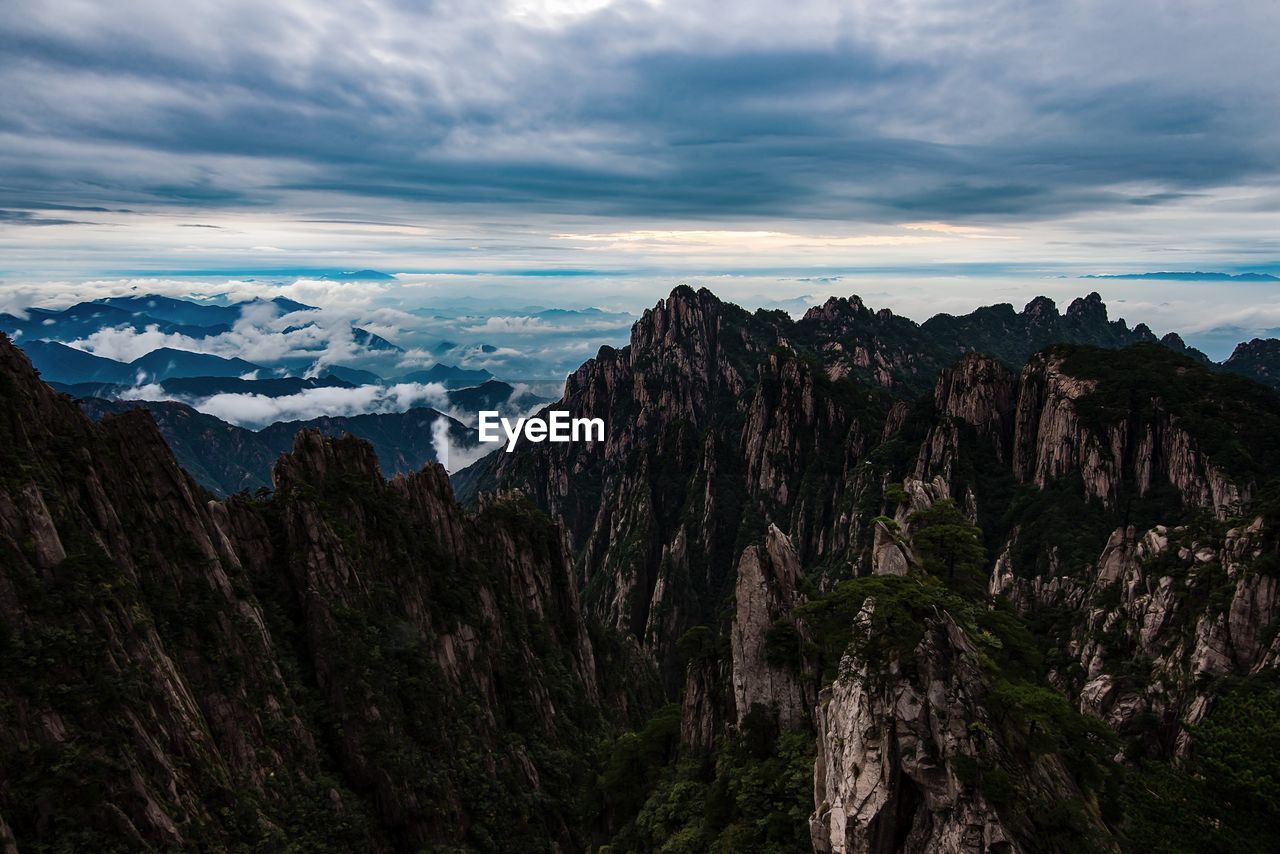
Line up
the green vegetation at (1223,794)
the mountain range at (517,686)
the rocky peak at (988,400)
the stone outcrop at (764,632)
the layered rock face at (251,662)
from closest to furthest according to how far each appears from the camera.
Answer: the green vegetation at (1223,794)
the mountain range at (517,686)
the layered rock face at (251,662)
the stone outcrop at (764,632)
the rocky peak at (988,400)

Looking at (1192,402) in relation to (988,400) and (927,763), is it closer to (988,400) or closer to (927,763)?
(988,400)

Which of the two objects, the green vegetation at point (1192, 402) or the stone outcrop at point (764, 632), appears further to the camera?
the green vegetation at point (1192, 402)

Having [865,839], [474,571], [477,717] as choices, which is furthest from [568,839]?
[865,839]

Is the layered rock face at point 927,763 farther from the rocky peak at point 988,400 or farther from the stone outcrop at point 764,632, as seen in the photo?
the rocky peak at point 988,400

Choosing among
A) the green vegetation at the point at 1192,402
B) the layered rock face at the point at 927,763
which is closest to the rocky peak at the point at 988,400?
the green vegetation at the point at 1192,402

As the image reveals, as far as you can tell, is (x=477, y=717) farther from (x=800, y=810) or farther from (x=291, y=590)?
(x=800, y=810)

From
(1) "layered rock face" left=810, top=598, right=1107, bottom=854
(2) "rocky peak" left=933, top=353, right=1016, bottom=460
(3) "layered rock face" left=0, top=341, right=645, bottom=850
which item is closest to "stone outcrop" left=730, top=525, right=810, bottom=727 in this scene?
(1) "layered rock face" left=810, top=598, right=1107, bottom=854

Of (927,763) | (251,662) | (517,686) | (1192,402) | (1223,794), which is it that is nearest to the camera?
(1223,794)

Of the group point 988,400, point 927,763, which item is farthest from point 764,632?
point 988,400

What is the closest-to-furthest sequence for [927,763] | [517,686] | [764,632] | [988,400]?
[927,763] → [764,632] → [517,686] → [988,400]

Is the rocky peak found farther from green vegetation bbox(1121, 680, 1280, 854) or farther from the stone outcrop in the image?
green vegetation bbox(1121, 680, 1280, 854)

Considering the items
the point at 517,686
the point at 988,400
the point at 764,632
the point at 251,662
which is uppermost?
the point at 988,400
